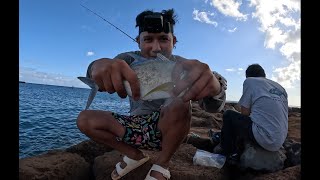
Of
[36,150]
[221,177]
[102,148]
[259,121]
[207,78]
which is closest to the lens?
[207,78]

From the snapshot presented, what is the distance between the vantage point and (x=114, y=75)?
233 cm

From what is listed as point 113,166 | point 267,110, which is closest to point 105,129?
point 113,166

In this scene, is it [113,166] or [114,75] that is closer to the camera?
[114,75]

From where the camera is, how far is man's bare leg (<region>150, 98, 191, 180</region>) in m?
3.41

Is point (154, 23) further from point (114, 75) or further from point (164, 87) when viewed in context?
point (114, 75)

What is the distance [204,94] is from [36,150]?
6.92 m

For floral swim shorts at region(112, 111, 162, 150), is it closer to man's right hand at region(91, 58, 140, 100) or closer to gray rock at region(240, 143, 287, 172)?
man's right hand at region(91, 58, 140, 100)

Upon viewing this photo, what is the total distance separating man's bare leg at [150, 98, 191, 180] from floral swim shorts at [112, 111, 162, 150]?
Result: 0.10 meters

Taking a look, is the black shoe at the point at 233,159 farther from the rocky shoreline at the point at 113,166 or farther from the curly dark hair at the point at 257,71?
the curly dark hair at the point at 257,71

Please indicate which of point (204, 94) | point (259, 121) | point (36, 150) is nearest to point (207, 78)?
point (204, 94)

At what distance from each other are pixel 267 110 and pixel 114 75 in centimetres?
312

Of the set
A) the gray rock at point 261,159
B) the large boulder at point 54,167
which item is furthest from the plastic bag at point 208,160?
the large boulder at point 54,167
